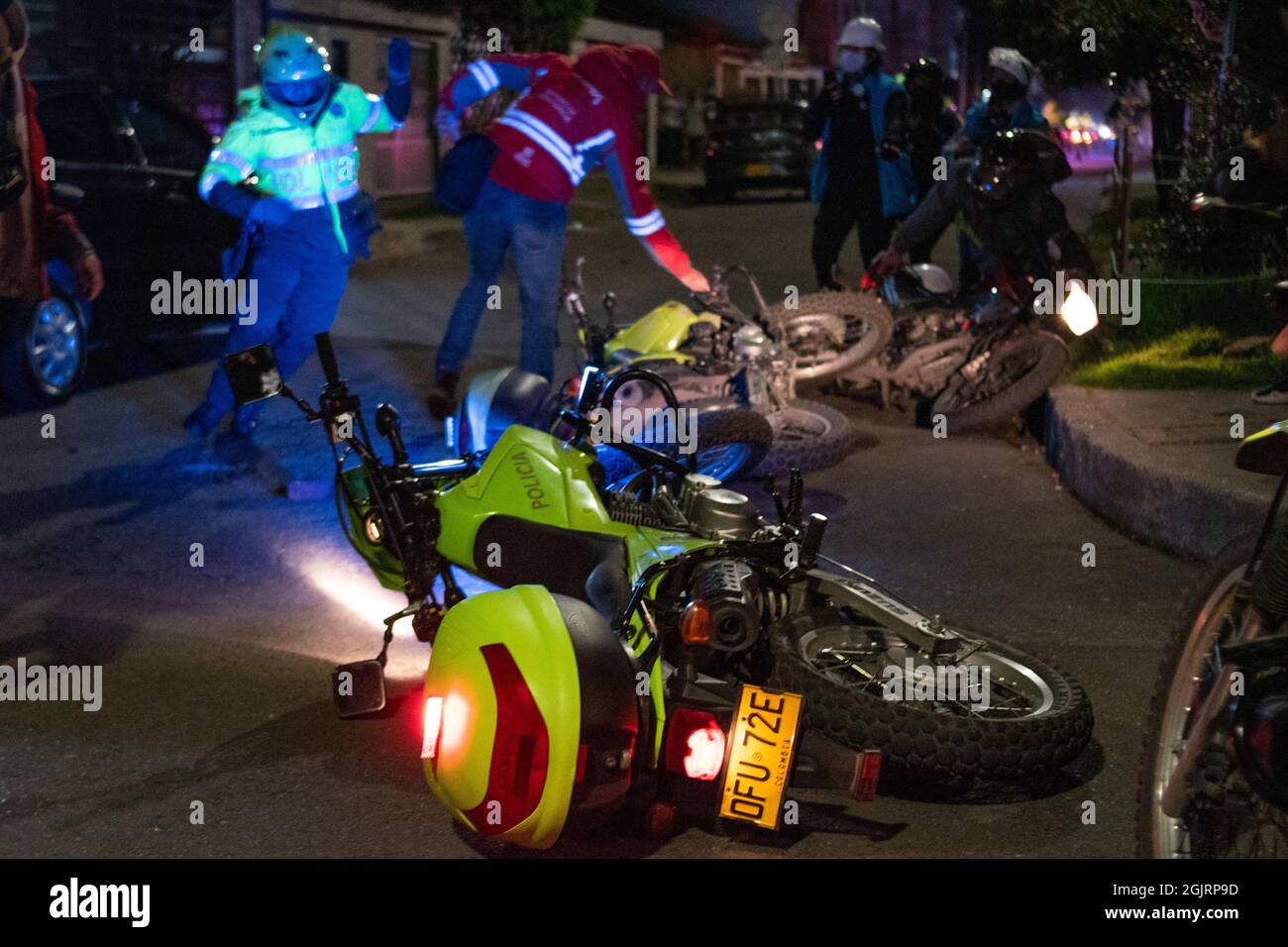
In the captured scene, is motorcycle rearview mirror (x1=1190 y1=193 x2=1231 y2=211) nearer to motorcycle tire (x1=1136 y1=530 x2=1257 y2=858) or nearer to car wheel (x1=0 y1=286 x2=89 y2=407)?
motorcycle tire (x1=1136 y1=530 x2=1257 y2=858)

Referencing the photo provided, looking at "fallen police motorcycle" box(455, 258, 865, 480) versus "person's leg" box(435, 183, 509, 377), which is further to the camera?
"person's leg" box(435, 183, 509, 377)

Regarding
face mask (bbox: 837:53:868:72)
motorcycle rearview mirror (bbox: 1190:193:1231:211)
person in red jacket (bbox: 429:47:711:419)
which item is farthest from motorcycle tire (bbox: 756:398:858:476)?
motorcycle rearview mirror (bbox: 1190:193:1231:211)

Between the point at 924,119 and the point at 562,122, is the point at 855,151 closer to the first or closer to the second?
the point at 924,119

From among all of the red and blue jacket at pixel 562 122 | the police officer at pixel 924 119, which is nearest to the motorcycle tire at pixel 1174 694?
the red and blue jacket at pixel 562 122

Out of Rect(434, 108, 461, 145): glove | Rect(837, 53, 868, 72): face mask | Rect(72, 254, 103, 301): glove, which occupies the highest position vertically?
Rect(837, 53, 868, 72): face mask

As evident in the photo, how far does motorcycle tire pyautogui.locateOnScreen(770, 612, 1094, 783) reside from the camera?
3.97 metres

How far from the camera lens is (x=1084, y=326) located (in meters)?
8.18

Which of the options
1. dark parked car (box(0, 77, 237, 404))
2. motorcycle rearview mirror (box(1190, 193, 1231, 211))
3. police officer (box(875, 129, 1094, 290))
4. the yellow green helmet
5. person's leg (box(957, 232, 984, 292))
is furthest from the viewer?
dark parked car (box(0, 77, 237, 404))

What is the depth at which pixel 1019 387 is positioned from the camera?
8.37 meters

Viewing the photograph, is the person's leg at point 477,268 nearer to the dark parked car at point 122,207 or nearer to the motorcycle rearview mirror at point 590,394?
the dark parked car at point 122,207

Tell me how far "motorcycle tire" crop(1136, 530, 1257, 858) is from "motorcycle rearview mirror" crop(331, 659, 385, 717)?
205cm

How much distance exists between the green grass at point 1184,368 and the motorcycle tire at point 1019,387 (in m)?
0.35

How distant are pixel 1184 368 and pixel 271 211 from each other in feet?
15.2
